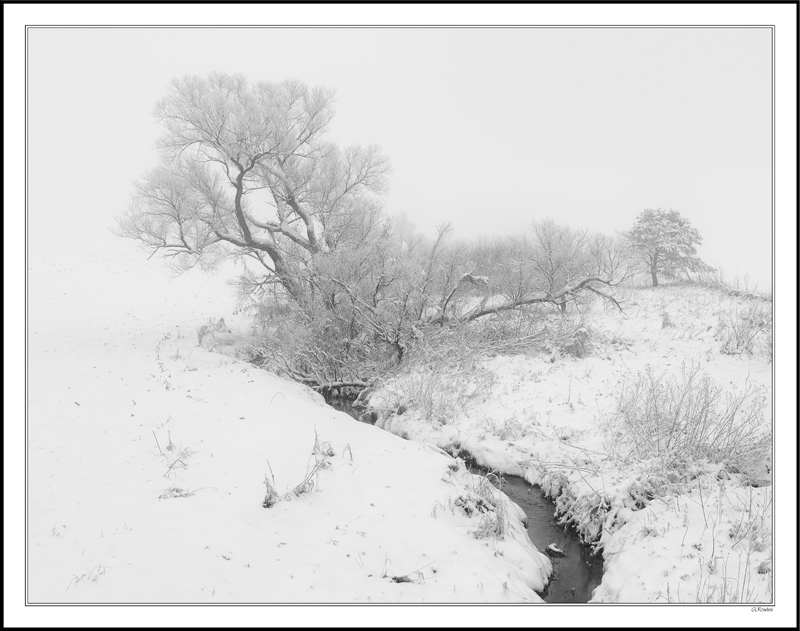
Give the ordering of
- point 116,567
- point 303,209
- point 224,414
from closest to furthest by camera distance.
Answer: point 116,567, point 224,414, point 303,209

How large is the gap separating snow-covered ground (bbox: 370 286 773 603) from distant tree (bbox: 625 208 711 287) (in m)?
12.9

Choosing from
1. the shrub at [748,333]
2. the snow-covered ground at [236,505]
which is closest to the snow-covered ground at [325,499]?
the snow-covered ground at [236,505]

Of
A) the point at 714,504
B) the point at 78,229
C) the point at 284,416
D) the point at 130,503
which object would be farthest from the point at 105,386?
the point at 78,229

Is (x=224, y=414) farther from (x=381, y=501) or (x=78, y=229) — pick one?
(x=78, y=229)

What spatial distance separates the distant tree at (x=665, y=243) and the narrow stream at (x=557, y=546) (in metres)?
24.4

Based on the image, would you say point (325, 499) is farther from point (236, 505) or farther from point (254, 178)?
point (254, 178)

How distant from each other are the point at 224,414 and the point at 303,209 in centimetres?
1096

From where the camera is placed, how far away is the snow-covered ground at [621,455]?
4914 millimetres

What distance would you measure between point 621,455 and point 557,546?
2238 millimetres

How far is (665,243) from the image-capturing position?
90.7ft

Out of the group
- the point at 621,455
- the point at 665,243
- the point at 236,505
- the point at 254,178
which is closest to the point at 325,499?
the point at 236,505

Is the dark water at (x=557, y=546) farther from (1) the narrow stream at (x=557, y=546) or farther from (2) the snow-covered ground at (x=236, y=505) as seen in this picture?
(2) the snow-covered ground at (x=236, y=505)

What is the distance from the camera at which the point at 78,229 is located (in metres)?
50.2

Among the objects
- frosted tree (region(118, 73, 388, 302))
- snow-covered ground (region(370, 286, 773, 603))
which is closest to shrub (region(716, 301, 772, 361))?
snow-covered ground (region(370, 286, 773, 603))
